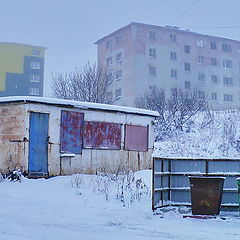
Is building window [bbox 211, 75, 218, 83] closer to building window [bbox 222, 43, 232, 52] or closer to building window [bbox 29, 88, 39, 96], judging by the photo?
building window [bbox 222, 43, 232, 52]

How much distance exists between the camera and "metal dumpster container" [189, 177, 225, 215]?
1072 centimetres

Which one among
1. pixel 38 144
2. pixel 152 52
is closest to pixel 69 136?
pixel 38 144

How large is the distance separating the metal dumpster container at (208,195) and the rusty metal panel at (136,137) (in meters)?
8.32

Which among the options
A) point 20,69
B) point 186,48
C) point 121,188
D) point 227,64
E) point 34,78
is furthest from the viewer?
point 34,78

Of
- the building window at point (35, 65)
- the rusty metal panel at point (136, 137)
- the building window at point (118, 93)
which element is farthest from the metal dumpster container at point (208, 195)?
the building window at point (35, 65)

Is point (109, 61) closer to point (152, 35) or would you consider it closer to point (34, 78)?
point (152, 35)

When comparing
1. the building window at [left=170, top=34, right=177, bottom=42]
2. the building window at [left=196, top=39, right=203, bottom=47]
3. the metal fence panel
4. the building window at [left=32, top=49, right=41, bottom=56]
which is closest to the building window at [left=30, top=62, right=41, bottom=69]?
the building window at [left=32, top=49, right=41, bottom=56]

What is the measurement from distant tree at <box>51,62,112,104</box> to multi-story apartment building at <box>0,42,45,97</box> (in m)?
41.0

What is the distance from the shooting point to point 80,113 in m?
17.7

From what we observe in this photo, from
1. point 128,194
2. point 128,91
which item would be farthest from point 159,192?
point 128,91

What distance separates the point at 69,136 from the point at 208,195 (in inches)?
307

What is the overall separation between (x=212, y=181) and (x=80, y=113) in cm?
811

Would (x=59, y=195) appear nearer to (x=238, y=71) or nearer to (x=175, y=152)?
(x=175, y=152)

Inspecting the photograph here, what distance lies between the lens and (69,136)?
17.2 metres
